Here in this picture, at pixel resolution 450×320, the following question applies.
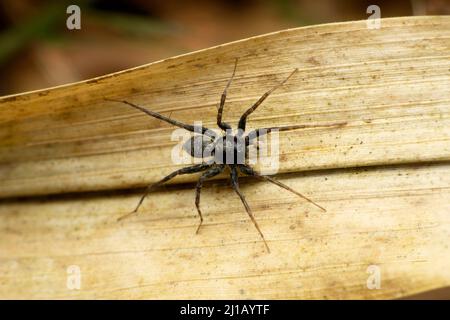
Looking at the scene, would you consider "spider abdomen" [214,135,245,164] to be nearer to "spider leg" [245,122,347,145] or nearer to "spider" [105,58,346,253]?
"spider" [105,58,346,253]

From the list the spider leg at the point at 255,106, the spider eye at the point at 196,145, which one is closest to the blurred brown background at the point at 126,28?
the spider eye at the point at 196,145

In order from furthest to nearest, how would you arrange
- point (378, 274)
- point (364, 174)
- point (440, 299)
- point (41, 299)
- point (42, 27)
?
point (42, 27) < point (440, 299) < point (41, 299) < point (364, 174) < point (378, 274)

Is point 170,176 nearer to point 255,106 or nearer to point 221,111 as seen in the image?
point 221,111

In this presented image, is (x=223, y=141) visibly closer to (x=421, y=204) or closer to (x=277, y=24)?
(x=421, y=204)

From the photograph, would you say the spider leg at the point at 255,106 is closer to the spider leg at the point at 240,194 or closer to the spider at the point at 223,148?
the spider at the point at 223,148

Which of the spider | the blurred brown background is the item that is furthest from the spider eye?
the blurred brown background

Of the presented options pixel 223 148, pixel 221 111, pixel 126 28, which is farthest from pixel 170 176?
pixel 126 28
